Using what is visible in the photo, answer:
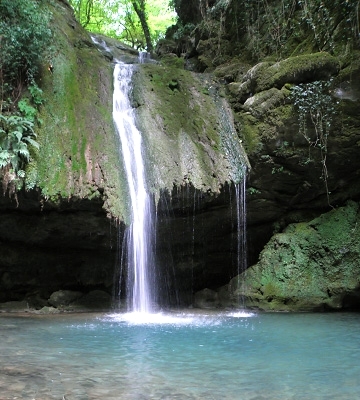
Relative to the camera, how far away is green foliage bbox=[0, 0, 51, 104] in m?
9.57

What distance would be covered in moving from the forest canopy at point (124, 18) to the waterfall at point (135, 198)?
418 inches

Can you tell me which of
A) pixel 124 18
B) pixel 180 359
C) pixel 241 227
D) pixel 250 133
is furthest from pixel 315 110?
pixel 124 18

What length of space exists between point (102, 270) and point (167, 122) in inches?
175

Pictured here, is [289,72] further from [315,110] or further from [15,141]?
[15,141]

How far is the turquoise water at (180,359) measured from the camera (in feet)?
13.1

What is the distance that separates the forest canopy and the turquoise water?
15.9 m

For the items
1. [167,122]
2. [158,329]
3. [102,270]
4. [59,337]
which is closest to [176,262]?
[102,270]

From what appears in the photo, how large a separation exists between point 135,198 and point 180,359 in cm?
471

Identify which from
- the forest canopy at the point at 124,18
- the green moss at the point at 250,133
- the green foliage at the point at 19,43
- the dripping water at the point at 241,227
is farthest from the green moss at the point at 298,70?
the forest canopy at the point at 124,18

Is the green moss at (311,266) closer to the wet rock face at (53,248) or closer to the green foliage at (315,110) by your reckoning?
the green foliage at (315,110)

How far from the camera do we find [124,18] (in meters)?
22.2

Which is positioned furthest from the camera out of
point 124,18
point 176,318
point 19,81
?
point 124,18

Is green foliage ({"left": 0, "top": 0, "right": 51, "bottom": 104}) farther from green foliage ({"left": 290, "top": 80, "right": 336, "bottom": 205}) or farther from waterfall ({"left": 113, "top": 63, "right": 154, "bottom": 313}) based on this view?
green foliage ({"left": 290, "top": 80, "right": 336, "bottom": 205})

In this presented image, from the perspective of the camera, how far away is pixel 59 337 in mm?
6527
